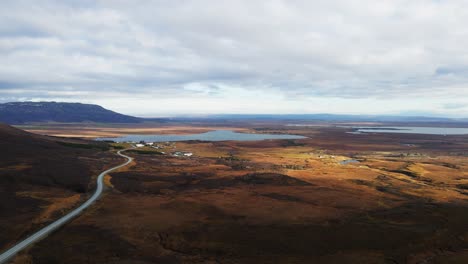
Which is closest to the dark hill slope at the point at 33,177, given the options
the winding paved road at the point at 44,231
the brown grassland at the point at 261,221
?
the winding paved road at the point at 44,231

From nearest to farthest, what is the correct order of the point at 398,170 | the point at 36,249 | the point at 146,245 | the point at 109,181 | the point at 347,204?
1. the point at 36,249
2. the point at 146,245
3. the point at 347,204
4. the point at 109,181
5. the point at 398,170

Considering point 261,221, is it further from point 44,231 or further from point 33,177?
point 33,177

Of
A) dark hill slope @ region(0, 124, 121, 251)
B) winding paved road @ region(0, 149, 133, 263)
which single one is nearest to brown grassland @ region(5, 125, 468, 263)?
winding paved road @ region(0, 149, 133, 263)

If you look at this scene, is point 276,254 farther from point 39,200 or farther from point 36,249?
point 39,200

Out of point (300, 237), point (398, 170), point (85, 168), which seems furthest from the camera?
point (398, 170)

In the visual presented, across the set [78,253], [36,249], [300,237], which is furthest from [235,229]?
[36,249]

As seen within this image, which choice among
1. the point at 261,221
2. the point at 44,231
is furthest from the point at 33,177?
the point at 261,221

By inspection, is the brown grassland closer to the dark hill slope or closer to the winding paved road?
the winding paved road

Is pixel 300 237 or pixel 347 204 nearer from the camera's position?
pixel 300 237
